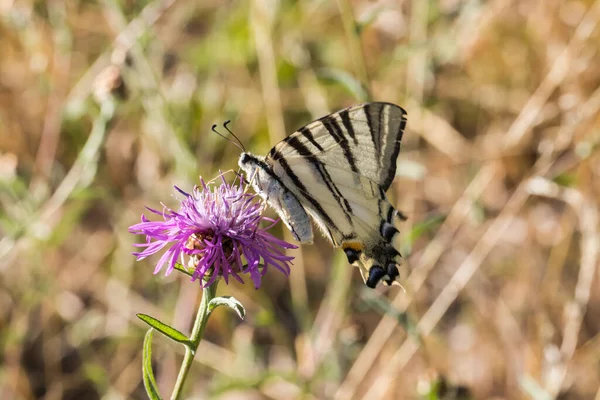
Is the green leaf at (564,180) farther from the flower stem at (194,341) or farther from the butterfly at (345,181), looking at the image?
the flower stem at (194,341)

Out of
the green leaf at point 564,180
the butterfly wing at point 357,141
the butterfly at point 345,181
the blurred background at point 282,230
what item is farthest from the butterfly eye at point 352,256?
the green leaf at point 564,180

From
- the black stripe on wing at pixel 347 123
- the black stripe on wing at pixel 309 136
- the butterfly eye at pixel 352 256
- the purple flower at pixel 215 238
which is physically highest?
the black stripe on wing at pixel 347 123

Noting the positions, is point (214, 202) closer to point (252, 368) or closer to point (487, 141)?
point (252, 368)

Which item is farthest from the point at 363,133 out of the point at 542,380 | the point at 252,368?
the point at 542,380

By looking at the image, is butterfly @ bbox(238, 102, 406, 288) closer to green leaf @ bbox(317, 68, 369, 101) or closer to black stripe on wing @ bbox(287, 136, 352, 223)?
black stripe on wing @ bbox(287, 136, 352, 223)

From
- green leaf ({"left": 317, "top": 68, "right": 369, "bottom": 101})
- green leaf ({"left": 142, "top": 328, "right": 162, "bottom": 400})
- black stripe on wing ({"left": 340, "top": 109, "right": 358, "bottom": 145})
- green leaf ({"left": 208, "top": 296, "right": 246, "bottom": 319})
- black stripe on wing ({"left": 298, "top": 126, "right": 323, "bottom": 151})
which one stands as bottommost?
green leaf ({"left": 142, "top": 328, "right": 162, "bottom": 400})

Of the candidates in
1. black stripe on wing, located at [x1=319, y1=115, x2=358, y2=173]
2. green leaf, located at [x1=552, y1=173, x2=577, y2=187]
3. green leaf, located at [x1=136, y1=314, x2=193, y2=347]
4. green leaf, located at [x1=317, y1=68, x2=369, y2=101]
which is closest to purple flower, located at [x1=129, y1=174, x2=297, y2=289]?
green leaf, located at [x1=136, y1=314, x2=193, y2=347]
